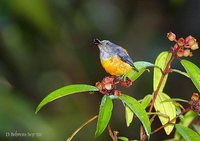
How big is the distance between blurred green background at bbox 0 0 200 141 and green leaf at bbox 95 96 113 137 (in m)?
0.68

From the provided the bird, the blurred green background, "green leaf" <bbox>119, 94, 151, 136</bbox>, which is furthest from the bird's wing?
the blurred green background

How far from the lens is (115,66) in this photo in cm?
117

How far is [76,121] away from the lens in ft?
8.91

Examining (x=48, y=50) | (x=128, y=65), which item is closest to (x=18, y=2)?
(x=128, y=65)

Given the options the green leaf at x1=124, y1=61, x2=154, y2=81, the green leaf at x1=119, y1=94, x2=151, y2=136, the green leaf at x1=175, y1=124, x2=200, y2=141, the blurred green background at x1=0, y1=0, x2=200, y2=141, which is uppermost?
the blurred green background at x1=0, y1=0, x2=200, y2=141

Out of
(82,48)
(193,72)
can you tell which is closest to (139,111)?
(193,72)

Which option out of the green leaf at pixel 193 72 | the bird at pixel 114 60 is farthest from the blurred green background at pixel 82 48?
the green leaf at pixel 193 72

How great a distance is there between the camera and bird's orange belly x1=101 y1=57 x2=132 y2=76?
116 centimetres

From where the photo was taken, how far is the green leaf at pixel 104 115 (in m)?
1.02

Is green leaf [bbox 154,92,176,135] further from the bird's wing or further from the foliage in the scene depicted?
the bird's wing

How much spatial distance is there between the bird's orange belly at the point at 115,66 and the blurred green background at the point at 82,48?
55 centimetres

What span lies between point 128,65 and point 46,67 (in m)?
1.87

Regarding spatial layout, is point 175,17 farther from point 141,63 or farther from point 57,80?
point 141,63

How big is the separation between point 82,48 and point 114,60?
83.1 inches
